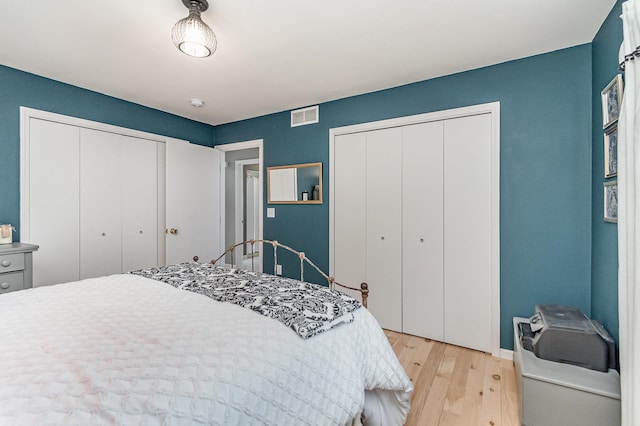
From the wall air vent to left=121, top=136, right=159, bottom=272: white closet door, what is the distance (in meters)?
1.68

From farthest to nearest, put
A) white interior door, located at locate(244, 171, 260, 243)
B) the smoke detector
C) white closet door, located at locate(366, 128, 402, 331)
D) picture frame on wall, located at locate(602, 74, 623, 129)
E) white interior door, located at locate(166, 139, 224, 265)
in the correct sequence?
white interior door, located at locate(244, 171, 260, 243) → white interior door, located at locate(166, 139, 224, 265) → the smoke detector → white closet door, located at locate(366, 128, 402, 331) → picture frame on wall, located at locate(602, 74, 623, 129)

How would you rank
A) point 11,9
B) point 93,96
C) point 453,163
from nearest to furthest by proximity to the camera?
point 11,9 → point 453,163 → point 93,96

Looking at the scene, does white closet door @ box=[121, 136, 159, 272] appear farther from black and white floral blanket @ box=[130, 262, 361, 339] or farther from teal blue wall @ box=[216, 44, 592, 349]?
teal blue wall @ box=[216, 44, 592, 349]

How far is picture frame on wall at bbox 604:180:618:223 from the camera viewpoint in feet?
5.77

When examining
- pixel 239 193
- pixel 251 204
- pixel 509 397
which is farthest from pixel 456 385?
pixel 251 204

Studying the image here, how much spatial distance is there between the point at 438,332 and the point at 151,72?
345 cm

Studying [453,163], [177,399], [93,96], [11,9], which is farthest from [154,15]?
[453,163]

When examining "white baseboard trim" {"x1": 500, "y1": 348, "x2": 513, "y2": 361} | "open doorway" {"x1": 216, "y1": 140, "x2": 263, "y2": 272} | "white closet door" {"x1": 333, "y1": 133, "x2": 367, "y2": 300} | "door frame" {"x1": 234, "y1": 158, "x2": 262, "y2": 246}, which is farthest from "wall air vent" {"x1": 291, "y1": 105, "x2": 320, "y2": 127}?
"white baseboard trim" {"x1": 500, "y1": 348, "x2": 513, "y2": 361}

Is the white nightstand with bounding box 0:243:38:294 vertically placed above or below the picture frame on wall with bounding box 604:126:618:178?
below

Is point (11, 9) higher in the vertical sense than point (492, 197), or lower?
higher

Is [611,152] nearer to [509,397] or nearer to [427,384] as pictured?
[509,397]

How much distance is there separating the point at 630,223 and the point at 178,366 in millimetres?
1821

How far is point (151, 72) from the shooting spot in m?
2.70

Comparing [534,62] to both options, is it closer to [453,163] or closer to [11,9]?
[453,163]
